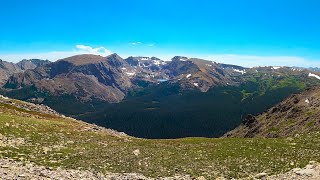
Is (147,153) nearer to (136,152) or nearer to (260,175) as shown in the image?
(136,152)

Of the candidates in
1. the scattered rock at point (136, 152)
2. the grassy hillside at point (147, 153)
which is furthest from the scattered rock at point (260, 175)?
the scattered rock at point (136, 152)

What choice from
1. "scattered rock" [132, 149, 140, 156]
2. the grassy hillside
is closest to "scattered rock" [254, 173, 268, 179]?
the grassy hillside

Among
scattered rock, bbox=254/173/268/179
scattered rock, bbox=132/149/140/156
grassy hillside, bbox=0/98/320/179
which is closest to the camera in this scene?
scattered rock, bbox=254/173/268/179

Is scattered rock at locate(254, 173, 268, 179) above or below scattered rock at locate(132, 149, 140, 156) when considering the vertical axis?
below

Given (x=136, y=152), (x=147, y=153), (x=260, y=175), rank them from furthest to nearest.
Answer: (x=136, y=152) → (x=147, y=153) → (x=260, y=175)

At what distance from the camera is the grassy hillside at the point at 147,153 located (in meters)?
36.5

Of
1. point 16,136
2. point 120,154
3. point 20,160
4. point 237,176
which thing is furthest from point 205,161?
point 16,136

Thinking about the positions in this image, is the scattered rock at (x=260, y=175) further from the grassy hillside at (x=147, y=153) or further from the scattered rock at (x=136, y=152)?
the scattered rock at (x=136, y=152)

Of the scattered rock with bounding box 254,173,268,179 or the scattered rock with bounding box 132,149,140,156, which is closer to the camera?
the scattered rock with bounding box 254,173,268,179

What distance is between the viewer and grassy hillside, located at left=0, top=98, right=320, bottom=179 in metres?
36.5

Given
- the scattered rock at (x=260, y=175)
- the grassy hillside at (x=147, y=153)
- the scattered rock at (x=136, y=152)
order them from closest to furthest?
1. the scattered rock at (x=260, y=175)
2. the grassy hillside at (x=147, y=153)
3. the scattered rock at (x=136, y=152)

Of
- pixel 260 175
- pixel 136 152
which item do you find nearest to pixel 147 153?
pixel 136 152

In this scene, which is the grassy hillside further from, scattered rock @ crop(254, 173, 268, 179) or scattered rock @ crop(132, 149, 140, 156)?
scattered rock @ crop(254, 173, 268, 179)

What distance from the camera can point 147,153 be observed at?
43969 millimetres
